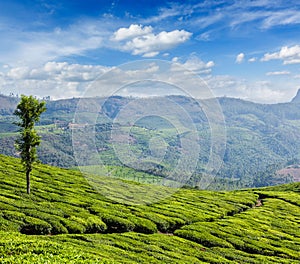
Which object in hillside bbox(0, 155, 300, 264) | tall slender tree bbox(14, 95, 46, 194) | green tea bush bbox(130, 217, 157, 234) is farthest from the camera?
tall slender tree bbox(14, 95, 46, 194)

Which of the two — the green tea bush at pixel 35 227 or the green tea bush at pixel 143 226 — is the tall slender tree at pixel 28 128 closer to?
the green tea bush at pixel 35 227

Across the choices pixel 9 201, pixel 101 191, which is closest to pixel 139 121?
pixel 9 201

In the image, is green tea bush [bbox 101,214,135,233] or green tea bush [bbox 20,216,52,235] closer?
green tea bush [bbox 20,216,52,235]

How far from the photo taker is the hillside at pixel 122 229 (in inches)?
1191

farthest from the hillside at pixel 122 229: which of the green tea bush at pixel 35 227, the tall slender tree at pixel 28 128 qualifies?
the tall slender tree at pixel 28 128

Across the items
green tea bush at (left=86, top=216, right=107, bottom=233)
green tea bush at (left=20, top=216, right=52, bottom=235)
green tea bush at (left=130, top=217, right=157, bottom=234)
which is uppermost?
green tea bush at (left=20, top=216, right=52, bottom=235)

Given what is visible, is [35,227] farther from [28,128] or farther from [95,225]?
[28,128]

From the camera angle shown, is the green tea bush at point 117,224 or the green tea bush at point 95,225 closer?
the green tea bush at point 95,225

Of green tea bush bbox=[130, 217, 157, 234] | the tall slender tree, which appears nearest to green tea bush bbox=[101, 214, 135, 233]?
green tea bush bbox=[130, 217, 157, 234]

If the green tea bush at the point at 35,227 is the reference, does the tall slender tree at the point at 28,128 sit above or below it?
above

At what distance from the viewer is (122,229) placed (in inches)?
1993

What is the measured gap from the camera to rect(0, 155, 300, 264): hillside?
3025 centimetres

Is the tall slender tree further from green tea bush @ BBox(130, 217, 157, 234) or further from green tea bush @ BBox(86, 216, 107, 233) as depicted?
green tea bush @ BBox(130, 217, 157, 234)

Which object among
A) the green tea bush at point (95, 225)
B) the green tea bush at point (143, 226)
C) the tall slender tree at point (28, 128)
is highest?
the tall slender tree at point (28, 128)
